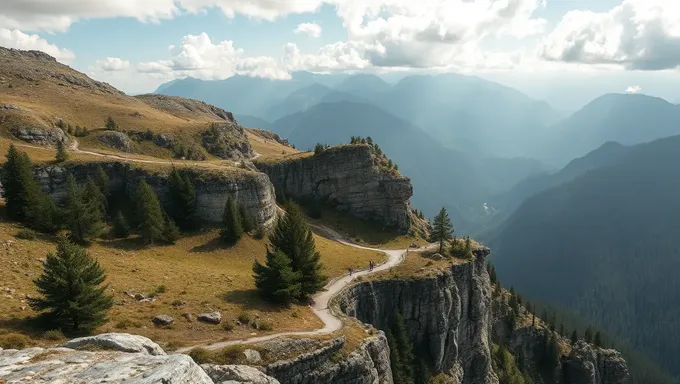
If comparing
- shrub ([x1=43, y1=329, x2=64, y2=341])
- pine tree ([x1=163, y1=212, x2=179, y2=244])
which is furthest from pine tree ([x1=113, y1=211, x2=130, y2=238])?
shrub ([x1=43, y1=329, x2=64, y2=341])

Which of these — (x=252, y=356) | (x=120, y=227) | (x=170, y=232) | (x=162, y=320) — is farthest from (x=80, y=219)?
(x=252, y=356)

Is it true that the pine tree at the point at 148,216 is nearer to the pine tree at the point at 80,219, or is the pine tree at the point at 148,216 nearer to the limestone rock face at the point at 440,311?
the pine tree at the point at 80,219

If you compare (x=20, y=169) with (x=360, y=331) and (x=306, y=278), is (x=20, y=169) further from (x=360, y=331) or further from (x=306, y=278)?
(x=360, y=331)

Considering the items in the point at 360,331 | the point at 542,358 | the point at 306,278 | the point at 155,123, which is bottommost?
the point at 542,358

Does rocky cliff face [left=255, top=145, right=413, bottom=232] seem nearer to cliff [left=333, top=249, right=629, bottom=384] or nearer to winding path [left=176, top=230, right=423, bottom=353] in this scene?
winding path [left=176, top=230, right=423, bottom=353]

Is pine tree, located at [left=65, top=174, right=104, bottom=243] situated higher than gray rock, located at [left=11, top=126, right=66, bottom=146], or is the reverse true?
gray rock, located at [left=11, top=126, right=66, bottom=146]

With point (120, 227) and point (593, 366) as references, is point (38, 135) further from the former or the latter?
point (593, 366)

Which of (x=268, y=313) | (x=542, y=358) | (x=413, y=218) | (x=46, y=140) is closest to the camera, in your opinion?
(x=268, y=313)

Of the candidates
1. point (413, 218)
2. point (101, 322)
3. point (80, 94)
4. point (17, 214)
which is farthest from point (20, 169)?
point (80, 94)
